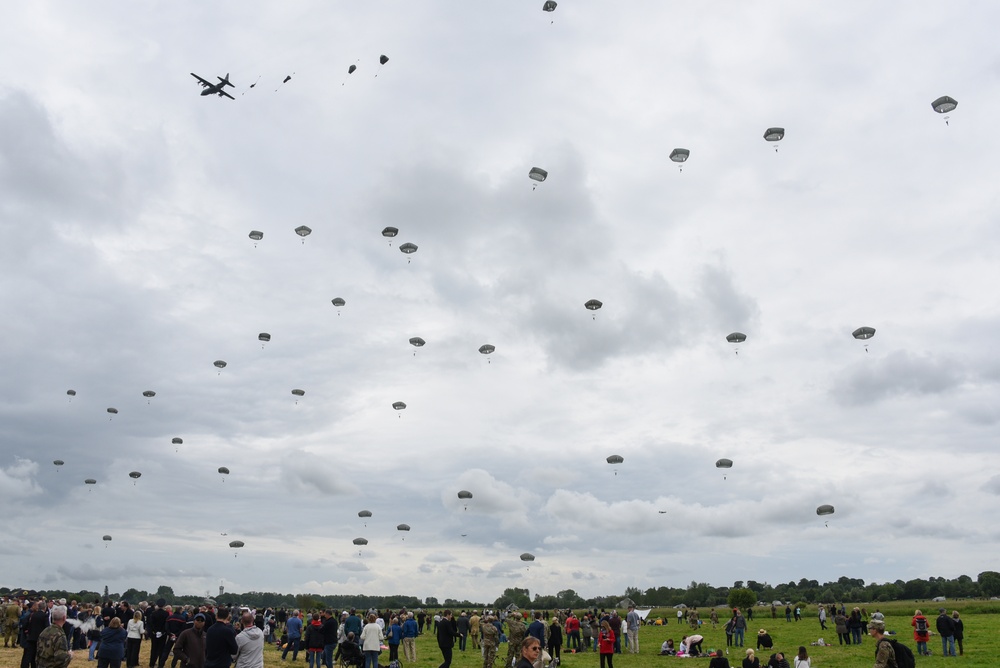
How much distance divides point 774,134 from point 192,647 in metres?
42.6

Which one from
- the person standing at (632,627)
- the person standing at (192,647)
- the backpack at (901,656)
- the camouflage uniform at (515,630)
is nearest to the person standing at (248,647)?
the person standing at (192,647)

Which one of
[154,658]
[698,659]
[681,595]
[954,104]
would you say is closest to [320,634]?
[154,658]

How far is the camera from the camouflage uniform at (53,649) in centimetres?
1355

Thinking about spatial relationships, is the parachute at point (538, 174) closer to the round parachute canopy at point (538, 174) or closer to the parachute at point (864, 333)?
the round parachute canopy at point (538, 174)

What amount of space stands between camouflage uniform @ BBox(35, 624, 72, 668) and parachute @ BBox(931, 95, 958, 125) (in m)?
44.8

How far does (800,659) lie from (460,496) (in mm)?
38657

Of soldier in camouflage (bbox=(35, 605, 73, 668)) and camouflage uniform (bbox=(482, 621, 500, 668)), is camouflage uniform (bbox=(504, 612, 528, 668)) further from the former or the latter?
soldier in camouflage (bbox=(35, 605, 73, 668))

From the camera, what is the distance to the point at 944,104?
132 ft

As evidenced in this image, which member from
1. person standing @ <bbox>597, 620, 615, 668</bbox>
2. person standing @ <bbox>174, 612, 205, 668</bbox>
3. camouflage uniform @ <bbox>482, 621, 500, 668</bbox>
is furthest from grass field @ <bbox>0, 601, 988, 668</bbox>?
person standing @ <bbox>174, 612, 205, 668</bbox>

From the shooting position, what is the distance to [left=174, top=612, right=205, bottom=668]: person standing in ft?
48.8

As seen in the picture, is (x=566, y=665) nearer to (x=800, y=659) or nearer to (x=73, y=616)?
(x=800, y=659)

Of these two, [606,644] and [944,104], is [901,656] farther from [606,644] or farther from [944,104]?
[944,104]

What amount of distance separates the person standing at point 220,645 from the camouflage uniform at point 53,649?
2.97m

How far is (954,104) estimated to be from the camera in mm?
40406
